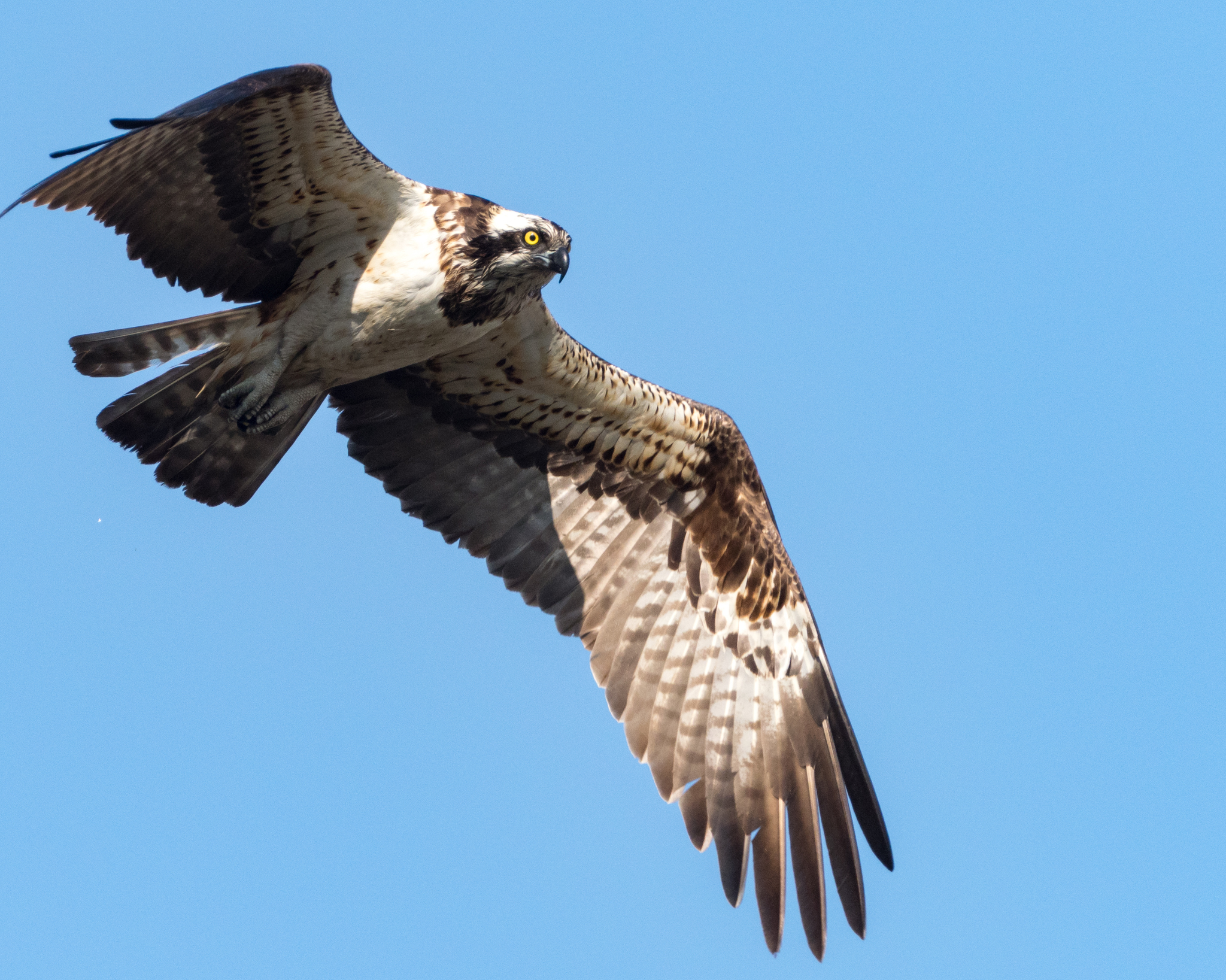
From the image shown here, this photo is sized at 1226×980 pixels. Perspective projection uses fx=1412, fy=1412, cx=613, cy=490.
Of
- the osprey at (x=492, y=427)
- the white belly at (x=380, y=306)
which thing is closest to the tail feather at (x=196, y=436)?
the osprey at (x=492, y=427)

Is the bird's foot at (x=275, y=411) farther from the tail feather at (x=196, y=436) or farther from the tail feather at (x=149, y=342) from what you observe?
the tail feather at (x=149, y=342)

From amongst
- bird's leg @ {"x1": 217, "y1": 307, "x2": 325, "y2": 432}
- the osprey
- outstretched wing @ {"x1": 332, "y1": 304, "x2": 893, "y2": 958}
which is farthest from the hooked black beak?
bird's leg @ {"x1": 217, "y1": 307, "x2": 325, "y2": 432}

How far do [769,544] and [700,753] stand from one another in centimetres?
144

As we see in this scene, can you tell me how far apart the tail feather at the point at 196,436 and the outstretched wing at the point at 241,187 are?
1.83 ft

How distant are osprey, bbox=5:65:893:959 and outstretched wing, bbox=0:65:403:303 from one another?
0.04 ft

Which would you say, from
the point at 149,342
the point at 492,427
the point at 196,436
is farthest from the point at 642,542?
the point at 149,342

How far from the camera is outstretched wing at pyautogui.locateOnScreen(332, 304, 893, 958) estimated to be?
28.4 ft

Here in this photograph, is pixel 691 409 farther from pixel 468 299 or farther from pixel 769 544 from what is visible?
pixel 468 299

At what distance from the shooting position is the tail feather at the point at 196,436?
8.04 metres

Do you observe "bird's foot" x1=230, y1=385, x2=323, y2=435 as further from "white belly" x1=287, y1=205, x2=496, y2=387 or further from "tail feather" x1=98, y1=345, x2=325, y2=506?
"white belly" x1=287, y1=205, x2=496, y2=387

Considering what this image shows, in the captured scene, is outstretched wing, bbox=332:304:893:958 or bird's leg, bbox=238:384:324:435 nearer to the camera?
bird's leg, bbox=238:384:324:435

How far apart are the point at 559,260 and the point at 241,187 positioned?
5.75 feet

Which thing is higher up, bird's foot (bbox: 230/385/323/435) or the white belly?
the white belly

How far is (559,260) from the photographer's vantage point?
7.73 metres
